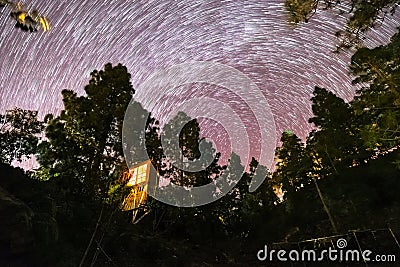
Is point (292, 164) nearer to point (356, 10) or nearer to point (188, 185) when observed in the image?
point (188, 185)

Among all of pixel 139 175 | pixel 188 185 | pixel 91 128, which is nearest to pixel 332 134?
pixel 188 185

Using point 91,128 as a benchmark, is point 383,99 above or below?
below

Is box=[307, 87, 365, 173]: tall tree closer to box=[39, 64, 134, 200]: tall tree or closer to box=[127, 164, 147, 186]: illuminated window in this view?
box=[127, 164, 147, 186]: illuminated window

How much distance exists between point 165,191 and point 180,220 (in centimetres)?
217

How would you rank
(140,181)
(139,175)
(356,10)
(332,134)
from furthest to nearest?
(332,134)
(139,175)
(140,181)
(356,10)

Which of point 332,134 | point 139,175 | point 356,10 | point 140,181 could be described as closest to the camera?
point 356,10

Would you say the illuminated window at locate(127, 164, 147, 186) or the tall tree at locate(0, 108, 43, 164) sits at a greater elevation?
the tall tree at locate(0, 108, 43, 164)

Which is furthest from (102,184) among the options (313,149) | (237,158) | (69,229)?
(237,158)

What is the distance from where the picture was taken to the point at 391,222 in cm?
1478

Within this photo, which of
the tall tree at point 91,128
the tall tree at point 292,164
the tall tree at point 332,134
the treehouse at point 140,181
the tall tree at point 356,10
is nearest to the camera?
the tall tree at point 356,10

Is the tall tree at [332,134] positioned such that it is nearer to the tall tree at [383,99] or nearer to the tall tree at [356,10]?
the tall tree at [383,99]

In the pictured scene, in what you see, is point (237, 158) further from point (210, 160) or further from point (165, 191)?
point (165, 191)

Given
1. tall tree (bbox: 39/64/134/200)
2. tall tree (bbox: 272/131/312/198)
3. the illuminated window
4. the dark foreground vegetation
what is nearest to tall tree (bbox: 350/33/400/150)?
the dark foreground vegetation

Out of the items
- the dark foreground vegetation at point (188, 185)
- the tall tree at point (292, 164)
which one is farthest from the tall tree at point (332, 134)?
the tall tree at point (292, 164)
